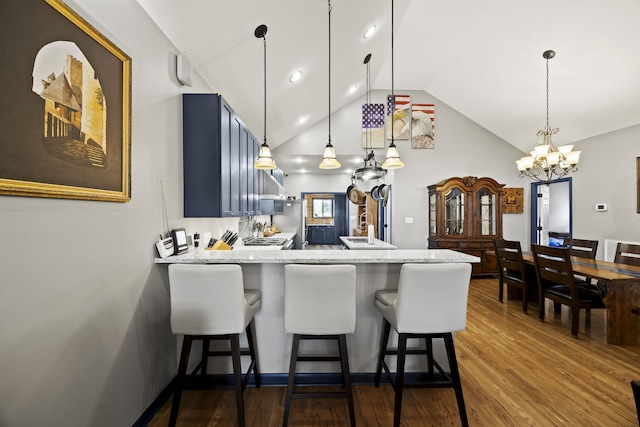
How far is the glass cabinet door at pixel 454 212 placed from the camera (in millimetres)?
5480

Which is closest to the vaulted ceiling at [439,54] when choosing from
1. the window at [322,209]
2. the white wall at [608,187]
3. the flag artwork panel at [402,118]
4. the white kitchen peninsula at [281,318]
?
the white wall at [608,187]

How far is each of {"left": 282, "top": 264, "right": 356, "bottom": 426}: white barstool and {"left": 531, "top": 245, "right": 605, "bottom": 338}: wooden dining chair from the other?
8.56 ft

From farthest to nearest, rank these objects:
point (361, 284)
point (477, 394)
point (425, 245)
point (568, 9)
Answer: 1. point (425, 245)
2. point (568, 9)
3. point (361, 284)
4. point (477, 394)

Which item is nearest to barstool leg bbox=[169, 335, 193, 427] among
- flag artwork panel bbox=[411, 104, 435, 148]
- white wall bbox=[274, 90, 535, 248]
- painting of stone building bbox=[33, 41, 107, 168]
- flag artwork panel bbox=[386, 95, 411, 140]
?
painting of stone building bbox=[33, 41, 107, 168]

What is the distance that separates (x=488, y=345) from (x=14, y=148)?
11.5 feet

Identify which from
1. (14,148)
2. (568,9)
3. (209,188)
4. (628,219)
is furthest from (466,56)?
(14,148)

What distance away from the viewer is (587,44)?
3455mm

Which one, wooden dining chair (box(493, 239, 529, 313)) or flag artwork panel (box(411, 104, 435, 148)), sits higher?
flag artwork panel (box(411, 104, 435, 148))

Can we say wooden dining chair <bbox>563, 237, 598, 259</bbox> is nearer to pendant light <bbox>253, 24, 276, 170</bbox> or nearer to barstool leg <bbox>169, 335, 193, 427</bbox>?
pendant light <bbox>253, 24, 276, 170</bbox>

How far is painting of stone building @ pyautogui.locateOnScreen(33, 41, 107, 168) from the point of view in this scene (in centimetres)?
103

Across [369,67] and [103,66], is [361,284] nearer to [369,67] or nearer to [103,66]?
[103,66]

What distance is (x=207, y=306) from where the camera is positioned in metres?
1.57

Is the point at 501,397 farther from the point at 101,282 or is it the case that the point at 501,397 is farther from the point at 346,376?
the point at 101,282

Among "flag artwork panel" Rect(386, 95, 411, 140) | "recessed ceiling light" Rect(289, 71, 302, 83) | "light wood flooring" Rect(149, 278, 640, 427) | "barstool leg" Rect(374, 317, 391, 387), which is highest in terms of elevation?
"flag artwork panel" Rect(386, 95, 411, 140)
